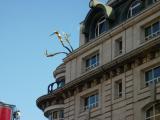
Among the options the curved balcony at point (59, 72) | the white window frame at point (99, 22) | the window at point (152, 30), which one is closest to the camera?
the window at point (152, 30)

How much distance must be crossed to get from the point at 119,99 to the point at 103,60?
4043 millimetres

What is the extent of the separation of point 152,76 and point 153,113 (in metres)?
2.56

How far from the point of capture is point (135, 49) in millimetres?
37875

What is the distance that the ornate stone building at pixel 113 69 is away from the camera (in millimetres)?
37175

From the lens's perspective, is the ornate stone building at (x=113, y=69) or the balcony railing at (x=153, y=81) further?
the ornate stone building at (x=113, y=69)

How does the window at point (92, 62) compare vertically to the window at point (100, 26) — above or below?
below

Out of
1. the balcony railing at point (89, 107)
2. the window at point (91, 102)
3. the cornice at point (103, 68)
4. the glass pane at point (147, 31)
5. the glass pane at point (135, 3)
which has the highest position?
the glass pane at point (135, 3)

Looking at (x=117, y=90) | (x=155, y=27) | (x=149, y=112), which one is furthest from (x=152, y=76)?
(x=117, y=90)

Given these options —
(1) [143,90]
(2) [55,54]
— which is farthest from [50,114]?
(1) [143,90]

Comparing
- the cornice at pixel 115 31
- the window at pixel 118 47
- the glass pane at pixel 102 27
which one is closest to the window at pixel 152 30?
the cornice at pixel 115 31

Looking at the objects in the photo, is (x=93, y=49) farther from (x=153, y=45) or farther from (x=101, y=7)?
(x=153, y=45)

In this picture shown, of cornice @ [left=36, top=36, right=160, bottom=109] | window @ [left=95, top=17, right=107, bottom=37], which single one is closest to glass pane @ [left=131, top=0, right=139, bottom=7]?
window @ [left=95, top=17, right=107, bottom=37]

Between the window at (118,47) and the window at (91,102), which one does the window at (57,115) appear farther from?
the window at (118,47)

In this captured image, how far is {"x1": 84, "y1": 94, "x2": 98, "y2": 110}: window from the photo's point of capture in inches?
1641
